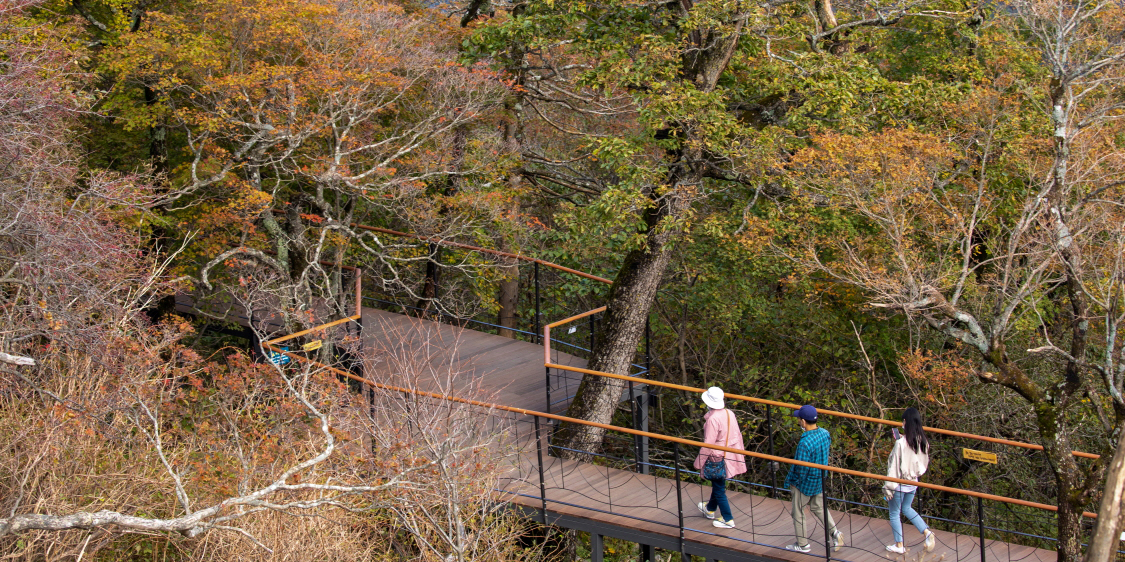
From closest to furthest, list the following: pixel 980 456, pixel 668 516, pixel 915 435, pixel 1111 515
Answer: pixel 1111 515 → pixel 980 456 → pixel 915 435 → pixel 668 516

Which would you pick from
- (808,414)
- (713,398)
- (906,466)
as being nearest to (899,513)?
(906,466)

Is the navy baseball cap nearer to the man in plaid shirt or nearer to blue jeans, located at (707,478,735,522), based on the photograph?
the man in plaid shirt

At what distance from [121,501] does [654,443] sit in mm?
11670

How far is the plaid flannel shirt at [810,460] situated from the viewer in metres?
7.84

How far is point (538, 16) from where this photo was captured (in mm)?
11094

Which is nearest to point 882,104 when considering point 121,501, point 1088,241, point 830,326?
point 1088,241

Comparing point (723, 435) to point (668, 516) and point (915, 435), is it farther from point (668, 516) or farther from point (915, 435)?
point (915, 435)

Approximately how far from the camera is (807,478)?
25.7 ft

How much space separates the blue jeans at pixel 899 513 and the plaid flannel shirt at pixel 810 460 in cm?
60

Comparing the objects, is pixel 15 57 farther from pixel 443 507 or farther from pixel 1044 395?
pixel 1044 395

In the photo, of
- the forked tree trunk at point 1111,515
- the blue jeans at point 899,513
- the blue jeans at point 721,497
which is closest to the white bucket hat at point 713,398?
the blue jeans at point 721,497

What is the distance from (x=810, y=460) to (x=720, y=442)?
80cm

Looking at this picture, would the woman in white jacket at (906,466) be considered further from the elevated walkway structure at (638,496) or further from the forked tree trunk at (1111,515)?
the forked tree trunk at (1111,515)

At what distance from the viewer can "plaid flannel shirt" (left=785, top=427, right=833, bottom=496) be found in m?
7.84
